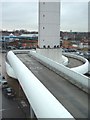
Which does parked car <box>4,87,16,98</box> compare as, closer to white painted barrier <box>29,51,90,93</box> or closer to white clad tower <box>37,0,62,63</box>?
white painted barrier <box>29,51,90,93</box>

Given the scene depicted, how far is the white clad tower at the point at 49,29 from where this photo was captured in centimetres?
A: 1641

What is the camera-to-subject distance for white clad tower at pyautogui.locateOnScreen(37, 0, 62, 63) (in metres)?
16.4

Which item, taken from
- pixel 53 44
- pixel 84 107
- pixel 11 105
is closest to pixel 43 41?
pixel 53 44

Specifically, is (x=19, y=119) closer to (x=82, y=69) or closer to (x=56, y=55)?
(x=82, y=69)

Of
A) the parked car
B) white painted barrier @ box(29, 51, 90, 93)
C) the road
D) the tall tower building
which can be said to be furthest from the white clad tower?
the road

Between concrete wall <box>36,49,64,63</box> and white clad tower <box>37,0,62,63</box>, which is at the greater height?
white clad tower <box>37,0,62,63</box>

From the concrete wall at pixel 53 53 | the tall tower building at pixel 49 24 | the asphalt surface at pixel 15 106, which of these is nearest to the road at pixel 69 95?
the asphalt surface at pixel 15 106

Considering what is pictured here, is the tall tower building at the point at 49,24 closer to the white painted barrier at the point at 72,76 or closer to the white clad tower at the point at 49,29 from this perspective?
the white clad tower at the point at 49,29

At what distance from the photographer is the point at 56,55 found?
16469 mm

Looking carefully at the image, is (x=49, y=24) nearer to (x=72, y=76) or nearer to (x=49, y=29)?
(x=49, y=29)

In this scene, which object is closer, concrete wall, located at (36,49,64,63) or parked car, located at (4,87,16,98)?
parked car, located at (4,87,16,98)

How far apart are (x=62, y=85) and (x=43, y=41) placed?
8740 mm

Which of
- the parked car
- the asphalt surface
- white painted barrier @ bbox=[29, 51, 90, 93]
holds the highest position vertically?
white painted barrier @ bbox=[29, 51, 90, 93]

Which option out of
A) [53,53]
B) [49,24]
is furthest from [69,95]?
[49,24]
